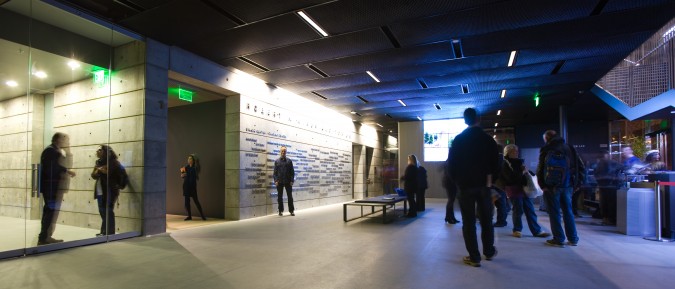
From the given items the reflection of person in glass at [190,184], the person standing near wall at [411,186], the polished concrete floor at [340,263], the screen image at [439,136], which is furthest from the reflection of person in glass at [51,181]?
the screen image at [439,136]

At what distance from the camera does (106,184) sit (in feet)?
18.8

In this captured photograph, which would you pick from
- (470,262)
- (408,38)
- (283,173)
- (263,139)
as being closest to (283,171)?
(283,173)

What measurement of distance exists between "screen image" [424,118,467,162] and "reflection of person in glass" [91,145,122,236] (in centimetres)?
1266

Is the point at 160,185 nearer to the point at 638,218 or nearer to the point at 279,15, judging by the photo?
the point at 279,15

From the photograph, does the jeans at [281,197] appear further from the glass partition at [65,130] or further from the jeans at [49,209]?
the jeans at [49,209]

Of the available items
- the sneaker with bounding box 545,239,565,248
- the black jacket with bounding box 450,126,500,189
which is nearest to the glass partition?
the black jacket with bounding box 450,126,500,189

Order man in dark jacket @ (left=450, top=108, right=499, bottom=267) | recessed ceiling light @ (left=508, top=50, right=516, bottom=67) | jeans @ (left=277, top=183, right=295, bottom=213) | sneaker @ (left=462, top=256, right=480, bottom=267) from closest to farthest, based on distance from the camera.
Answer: sneaker @ (left=462, top=256, right=480, bottom=267), man in dark jacket @ (left=450, top=108, right=499, bottom=267), recessed ceiling light @ (left=508, top=50, right=516, bottom=67), jeans @ (left=277, top=183, right=295, bottom=213)

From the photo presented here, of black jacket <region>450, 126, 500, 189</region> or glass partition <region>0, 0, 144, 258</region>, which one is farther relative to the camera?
glass partition <region>0, 0, 144, 258</region>

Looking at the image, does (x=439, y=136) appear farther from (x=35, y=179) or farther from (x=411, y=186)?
(x=35, y=179)

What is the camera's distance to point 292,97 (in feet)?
34.5

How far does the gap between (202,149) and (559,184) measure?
7.53 metres

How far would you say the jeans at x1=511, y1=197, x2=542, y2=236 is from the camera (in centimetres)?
584

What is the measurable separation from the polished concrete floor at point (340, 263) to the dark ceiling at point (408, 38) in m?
3.34

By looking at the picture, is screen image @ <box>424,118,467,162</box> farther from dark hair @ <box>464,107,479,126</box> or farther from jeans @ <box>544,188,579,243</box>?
dark hair @ <box>464,107,479,126</box>
